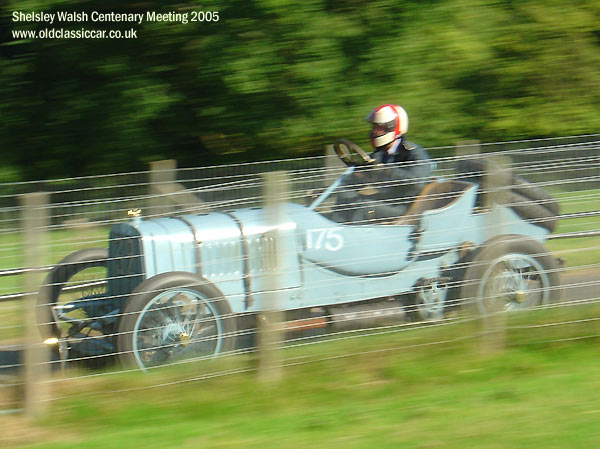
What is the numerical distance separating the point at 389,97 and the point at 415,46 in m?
0.84

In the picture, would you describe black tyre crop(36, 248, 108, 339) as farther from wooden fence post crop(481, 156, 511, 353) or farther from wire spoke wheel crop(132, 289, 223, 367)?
wooden fence post crop(481, 156, 511, 353)

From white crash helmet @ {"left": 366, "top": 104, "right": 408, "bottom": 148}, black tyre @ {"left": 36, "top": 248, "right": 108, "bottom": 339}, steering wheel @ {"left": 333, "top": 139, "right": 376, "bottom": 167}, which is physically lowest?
black tyre @ {"left": 36, "top": 248, "right": 108, "bottom": 339}

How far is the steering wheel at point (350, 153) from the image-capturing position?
7488 mm

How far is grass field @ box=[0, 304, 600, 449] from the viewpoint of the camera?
4883mm

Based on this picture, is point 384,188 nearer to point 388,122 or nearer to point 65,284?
point 388,122

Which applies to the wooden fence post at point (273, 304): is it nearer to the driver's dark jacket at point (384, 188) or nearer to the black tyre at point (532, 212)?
the driver's dark jacket at point (384, 188)

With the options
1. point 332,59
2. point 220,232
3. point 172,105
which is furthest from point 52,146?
point 220,232

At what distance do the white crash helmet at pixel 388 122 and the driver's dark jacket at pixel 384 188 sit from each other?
829 mm

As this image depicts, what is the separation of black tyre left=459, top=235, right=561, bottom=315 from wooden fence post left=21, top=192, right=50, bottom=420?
3.02 meters

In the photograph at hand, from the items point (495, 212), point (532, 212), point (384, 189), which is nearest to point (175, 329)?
point (384, 189)

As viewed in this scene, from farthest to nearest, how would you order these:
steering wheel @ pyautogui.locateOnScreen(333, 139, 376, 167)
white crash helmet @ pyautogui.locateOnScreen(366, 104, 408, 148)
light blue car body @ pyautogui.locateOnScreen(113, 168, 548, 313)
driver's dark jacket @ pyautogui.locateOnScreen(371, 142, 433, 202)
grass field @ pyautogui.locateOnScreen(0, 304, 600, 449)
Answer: white crash helmet @ pyautogui.locateOnScreen(366, 104, 408, 148), steering wheel @ pyautogui.locateOnScreen(333, 139, 376, 167), driver's dark jacket @ pyautogui.locateOnScreen(371, 142, 433, 202), light blue car body @ pyautogui.locateOnScreen(113, 168, 548, 313), grass field @ pyautogui.locateOnScreen(0, 304, 600, 449)

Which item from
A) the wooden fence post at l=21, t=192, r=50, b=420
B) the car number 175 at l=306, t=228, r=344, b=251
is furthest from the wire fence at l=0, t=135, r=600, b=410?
the wooden fence post at l=21, t=192, r=50, b=420

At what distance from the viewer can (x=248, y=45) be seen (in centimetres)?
1219

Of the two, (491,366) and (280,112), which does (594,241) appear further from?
(280,112)
